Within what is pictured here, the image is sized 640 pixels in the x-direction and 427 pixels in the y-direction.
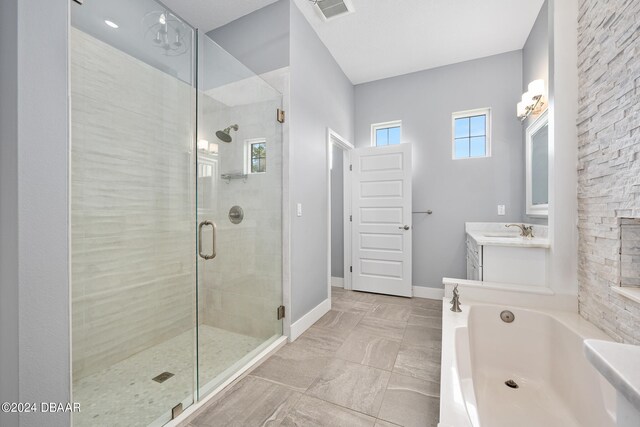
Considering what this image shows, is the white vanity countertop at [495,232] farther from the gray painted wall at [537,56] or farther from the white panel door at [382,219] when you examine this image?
the white panel door at [382,219]

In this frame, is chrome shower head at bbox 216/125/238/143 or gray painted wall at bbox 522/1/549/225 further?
gray painted wall at bbox 522/1/549/225

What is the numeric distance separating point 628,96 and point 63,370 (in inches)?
104

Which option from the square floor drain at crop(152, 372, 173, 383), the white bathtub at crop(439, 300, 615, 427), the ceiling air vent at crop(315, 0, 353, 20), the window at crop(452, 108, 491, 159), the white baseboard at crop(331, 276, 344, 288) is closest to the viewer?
the white bathtub at crop(439, 300, 615, 427)

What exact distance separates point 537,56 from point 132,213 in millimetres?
3779

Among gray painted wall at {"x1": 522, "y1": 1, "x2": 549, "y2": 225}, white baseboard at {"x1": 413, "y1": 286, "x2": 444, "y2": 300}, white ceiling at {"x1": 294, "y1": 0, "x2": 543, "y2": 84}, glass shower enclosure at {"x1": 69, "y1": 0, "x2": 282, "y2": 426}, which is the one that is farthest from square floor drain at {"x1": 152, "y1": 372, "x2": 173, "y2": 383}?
gray painted wall at {"x1": 522, "y1": 1, "x2": 549, "y2": 225}

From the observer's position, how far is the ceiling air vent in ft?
7.54

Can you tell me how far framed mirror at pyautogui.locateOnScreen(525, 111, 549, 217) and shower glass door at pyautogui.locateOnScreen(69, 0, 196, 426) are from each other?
285 centimetres

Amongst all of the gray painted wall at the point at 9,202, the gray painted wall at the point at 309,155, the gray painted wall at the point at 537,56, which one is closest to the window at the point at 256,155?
the gray painted wall at the point at 309,155

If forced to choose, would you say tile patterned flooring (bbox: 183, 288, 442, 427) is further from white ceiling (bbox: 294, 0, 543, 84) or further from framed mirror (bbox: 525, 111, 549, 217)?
white ceiling (bbox: 294, 0, 543, 84)

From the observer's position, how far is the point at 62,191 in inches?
37.4

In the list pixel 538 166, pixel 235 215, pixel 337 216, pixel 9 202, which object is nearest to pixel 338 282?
→ pixel 337 216

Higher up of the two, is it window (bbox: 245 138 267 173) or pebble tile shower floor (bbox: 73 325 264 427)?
window (bbox: 245 138 267 173)

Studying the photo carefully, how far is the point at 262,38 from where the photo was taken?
2.42 meters

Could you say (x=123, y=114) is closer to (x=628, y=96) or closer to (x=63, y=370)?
(x=63, y=370)
